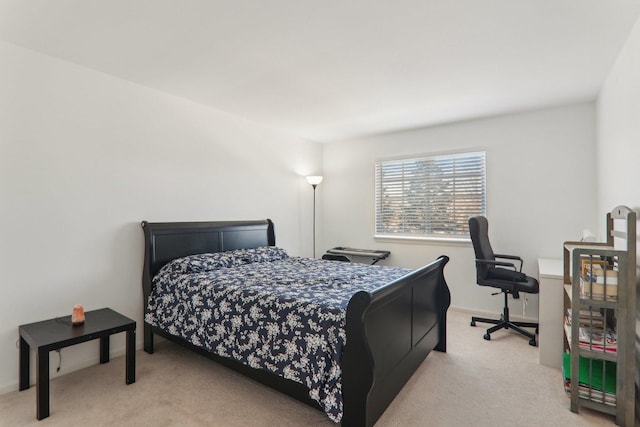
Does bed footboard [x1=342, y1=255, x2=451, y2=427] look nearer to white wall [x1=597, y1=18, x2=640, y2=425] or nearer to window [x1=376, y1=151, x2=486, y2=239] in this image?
white wall [x1=597, y1=18, x2=640, y2=425]

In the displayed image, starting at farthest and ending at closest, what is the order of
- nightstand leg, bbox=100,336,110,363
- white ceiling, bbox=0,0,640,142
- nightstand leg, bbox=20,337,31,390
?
nightstand leg, bbox=100,336,110,363 < nightstand leg, bbox=20,337,31,390 < white ceiling, bbox=0,0,640,142

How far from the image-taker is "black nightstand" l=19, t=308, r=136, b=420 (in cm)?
201

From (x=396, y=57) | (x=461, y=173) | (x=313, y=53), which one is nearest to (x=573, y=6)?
(x=396, y=57)

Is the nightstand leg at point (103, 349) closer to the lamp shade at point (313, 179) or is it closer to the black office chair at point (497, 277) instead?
the lamp shade at point (313, 179)

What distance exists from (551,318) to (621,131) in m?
1.57

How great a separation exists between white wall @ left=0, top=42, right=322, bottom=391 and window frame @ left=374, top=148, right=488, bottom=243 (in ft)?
7.45

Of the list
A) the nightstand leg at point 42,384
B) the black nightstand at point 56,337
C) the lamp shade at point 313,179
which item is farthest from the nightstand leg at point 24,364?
the lamp shade at point 313,179

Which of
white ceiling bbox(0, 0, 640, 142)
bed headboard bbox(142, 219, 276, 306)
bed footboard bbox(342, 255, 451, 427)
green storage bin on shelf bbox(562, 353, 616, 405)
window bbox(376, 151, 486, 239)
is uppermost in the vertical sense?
white ceiling bbox(0, 0, 640, 142)

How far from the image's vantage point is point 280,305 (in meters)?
2.08

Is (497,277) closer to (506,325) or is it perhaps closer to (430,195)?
(506,325)

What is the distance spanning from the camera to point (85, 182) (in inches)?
107

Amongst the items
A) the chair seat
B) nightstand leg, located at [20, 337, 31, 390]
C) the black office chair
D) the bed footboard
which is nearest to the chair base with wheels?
the black office chair

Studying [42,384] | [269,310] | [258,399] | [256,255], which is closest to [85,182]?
[42,384]

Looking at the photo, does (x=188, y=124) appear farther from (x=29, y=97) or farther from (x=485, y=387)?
(x=485, y=387)
